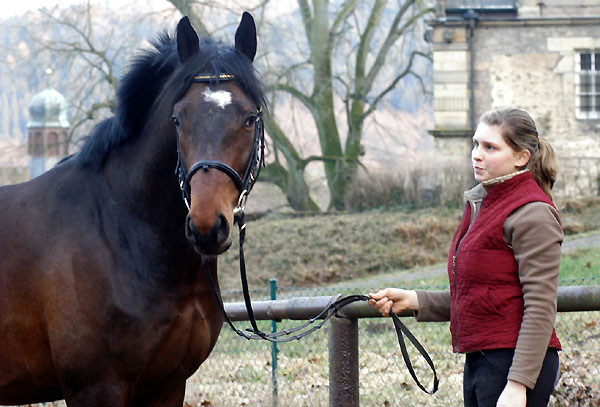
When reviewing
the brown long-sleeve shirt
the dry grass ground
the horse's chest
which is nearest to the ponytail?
the brown long-sleeve shirt

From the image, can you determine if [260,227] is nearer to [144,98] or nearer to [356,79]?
[356,79]

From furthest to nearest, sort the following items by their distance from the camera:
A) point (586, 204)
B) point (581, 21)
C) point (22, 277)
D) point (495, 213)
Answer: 1. point (581, 21)
2. point (586, 204)
3. point (22, 277)
4. point (495, 213)

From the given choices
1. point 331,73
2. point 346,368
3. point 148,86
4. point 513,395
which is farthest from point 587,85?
point 513,395

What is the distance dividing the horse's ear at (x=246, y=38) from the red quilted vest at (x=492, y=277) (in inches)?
52.5

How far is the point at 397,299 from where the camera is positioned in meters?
3.85

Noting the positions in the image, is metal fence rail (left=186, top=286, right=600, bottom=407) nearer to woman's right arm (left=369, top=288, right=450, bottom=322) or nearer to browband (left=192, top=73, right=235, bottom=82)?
woman's right arm (left=369, top=288, right=450, bottom=322)

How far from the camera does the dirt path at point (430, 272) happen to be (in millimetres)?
15875

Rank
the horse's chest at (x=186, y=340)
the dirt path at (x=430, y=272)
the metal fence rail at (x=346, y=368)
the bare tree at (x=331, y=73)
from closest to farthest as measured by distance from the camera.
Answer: the horse's chest at (x=186, y=340), the metal fence rail at (x=346, y=368), the dirt path at (x=430, y=272), the bare tree at (x=331, y=73)

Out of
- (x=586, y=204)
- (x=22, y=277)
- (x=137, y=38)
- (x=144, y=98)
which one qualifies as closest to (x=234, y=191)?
(x=144, y=98)

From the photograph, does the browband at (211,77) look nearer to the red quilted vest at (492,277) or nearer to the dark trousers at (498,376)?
the red quilted vest at (492,277)

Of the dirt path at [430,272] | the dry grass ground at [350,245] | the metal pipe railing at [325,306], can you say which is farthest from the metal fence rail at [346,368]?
A: the dry grass ground at [350,245]

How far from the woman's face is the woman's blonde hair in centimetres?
2

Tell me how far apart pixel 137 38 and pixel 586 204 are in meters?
13.7

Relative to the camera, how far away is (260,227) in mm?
22078
